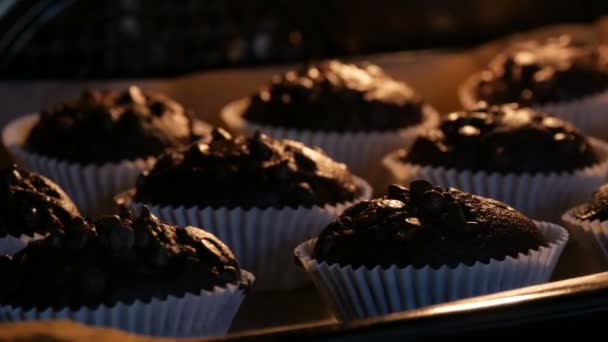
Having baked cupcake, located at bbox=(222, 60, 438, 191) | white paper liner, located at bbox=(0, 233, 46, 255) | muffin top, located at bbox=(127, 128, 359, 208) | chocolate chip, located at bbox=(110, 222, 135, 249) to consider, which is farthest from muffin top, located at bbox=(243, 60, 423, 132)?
chocolate chip, located at bbox=(110, 222, 135, 249)

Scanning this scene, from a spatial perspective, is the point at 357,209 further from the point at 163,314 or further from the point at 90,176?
the point at 90,176

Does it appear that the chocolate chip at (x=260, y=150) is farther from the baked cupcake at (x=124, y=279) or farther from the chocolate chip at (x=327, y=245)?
the baked cupcake at (x=124, y=279)

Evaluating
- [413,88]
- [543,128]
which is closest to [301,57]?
[413,88]

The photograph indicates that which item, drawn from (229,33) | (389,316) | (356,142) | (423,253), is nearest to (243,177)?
(423,253)

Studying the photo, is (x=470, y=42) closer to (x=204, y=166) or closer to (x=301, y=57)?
(x=301, y=57)

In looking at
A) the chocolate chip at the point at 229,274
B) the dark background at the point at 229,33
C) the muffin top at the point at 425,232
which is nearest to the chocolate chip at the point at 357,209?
the muffin top at the point at 425,232

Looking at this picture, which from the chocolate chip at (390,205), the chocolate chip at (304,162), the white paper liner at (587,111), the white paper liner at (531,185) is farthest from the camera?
the white paper liner at (587,111)
